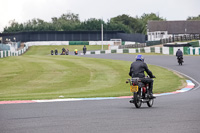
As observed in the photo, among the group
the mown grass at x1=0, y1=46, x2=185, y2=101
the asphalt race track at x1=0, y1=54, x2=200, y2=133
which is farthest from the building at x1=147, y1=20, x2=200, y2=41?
the asphalt race track at x1=0, y1=54, x2=200, y2=133

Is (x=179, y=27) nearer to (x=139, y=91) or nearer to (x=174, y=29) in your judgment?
(x=174, y=29)

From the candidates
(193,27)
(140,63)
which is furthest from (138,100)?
(193,27)

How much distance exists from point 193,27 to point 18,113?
129 metres

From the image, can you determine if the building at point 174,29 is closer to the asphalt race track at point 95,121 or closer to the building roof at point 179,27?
the building roof at point 179,27

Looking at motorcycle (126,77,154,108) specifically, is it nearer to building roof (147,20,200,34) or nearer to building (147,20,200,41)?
building (147,20,200,41)

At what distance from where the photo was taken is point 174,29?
136000 mm

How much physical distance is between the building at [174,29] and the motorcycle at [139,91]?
404 feet

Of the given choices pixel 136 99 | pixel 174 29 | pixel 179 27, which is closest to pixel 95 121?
pixel 136 99

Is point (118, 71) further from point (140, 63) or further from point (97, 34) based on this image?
point (97, 34)

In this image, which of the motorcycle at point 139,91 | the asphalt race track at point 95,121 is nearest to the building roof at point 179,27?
the motorcycle at point 139,91

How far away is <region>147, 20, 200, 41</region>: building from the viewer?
442 feet

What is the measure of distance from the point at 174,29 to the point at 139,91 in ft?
413

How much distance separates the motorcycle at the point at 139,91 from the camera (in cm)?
1196

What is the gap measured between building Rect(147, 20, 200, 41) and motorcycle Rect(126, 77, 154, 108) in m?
123
